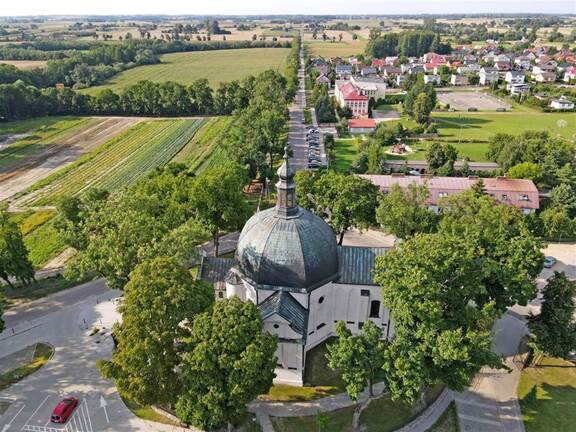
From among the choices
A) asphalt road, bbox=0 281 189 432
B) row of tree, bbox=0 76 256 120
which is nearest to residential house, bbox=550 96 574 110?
row of tree, bbox=0 76 256 120

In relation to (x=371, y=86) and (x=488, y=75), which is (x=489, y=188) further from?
(x=488, y=75)

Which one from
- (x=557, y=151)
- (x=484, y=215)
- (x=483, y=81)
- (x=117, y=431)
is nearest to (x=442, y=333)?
(x=484, y=215)

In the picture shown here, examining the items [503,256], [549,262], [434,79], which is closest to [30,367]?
[503,256]

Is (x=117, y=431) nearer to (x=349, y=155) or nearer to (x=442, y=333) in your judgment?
(x=442, y=333)

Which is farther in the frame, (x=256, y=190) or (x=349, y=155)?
(x=349, y=155)

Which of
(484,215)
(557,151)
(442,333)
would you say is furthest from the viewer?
(557,151)

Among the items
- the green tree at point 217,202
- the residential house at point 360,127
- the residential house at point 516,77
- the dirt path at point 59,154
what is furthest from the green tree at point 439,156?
the residential house at point 516,77
